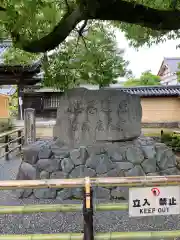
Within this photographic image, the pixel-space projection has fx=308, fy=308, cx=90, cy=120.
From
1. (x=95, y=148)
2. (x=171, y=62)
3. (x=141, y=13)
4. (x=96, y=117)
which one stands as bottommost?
(x=95, y=148)

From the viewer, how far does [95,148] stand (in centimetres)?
557

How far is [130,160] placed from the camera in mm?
5582

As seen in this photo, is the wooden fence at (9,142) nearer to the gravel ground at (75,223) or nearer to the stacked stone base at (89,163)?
the stacked stone base at (89,163)

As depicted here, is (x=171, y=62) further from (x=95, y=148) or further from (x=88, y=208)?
(x=88, y=208)

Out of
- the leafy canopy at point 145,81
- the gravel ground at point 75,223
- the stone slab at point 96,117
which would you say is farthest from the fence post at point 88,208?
the leafy canopy at point 145,81

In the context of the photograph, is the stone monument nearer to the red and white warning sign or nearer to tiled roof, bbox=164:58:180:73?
the red and white warning sign

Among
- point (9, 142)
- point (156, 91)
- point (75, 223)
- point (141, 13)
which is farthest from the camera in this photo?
point (156, 91)

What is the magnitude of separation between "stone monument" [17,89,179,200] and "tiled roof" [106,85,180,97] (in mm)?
16912

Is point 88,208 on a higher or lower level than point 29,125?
lower

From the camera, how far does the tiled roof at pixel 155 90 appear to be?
22.7 metres

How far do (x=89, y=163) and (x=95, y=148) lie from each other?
0.29 m

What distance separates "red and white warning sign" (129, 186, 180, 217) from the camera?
2365 millimetres

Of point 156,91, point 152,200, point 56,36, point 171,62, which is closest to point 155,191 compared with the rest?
point 152,200

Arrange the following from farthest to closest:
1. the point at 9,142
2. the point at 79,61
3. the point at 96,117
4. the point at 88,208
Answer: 1. the point at 9,142
2. the point at 79,61
3. the point at 96,117
4. the point at 88,208
